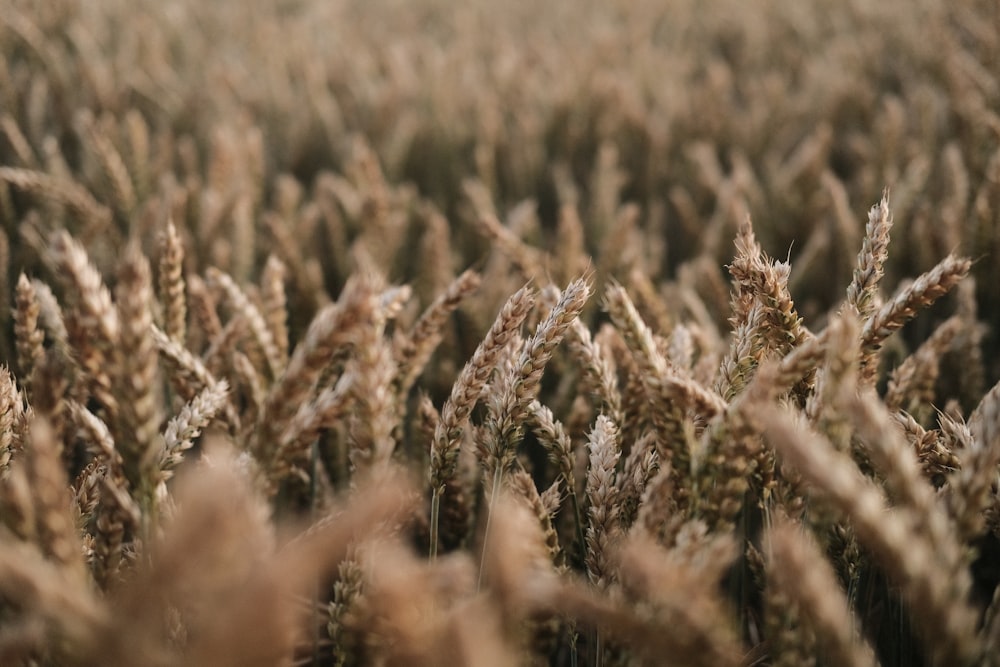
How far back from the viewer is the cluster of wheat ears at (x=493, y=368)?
0.51 m

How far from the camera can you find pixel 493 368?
761mm

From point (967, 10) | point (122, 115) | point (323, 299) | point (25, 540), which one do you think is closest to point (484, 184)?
point (323, 299)

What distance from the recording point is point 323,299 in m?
1.52

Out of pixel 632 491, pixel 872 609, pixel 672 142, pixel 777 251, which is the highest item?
pixel 672 142

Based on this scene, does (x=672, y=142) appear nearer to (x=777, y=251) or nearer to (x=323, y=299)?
(x=777, y=251)

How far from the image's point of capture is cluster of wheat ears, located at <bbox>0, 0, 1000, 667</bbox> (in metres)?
0.51

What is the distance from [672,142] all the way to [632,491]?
Answer: 2.07m

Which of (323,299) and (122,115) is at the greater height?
(122,115)

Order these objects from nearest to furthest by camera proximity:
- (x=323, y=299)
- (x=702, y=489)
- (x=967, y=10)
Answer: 1. (x=702, y=489)
2. (x=323, y=299)
3. (x=967, y=10)

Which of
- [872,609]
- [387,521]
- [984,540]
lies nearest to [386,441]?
[387,521]

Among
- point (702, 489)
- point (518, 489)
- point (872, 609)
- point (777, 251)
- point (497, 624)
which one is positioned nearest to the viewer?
point (497, 624)

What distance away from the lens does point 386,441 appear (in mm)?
729

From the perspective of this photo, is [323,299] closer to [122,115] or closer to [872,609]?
[872,609]

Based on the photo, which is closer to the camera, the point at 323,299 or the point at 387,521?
the point at 387,521
